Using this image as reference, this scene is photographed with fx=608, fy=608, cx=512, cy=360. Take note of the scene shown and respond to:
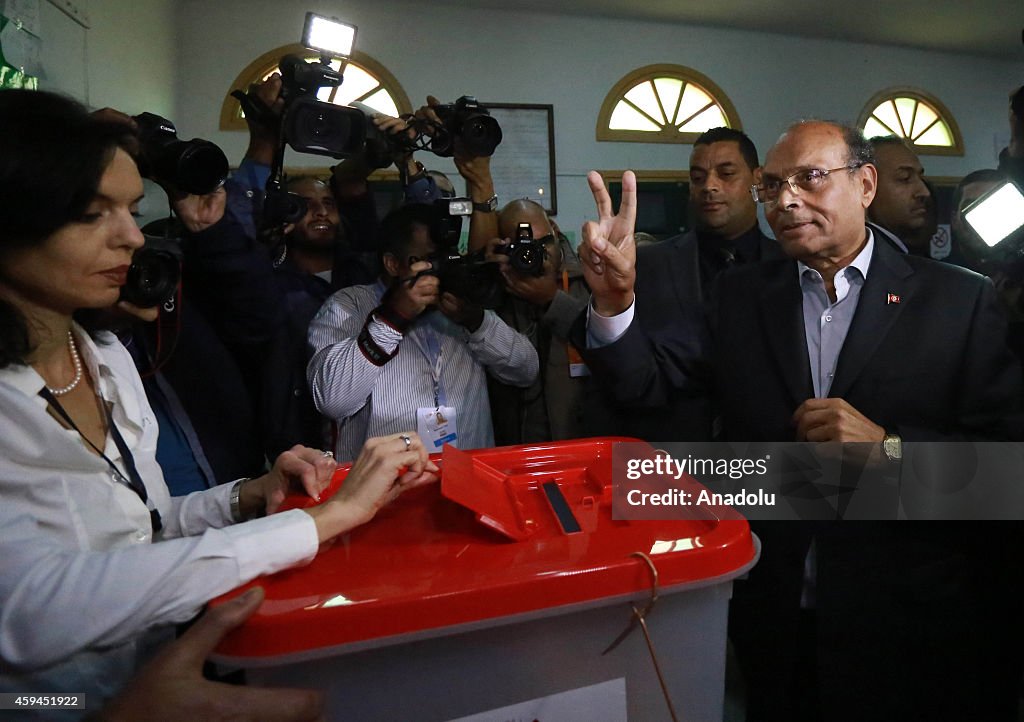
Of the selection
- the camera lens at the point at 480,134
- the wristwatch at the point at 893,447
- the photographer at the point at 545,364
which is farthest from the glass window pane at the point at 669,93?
the wristwatch at the point at 893,447

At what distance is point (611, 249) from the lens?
1.14 meters

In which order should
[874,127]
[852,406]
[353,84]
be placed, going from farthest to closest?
[874,127], [353,84], [852,406]

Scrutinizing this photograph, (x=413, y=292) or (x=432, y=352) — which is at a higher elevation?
(x=413, y=292)

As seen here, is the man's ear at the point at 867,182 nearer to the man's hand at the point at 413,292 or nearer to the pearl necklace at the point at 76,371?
the man's hand at the point at 413,292

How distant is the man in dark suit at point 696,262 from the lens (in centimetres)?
137

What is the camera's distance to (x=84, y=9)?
2113 mm

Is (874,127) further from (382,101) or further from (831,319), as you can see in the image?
(831,319)

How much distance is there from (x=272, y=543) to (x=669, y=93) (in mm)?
4288

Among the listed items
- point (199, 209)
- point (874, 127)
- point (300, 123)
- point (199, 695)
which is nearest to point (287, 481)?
point (199, 695)

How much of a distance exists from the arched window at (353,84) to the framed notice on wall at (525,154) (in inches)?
21.6

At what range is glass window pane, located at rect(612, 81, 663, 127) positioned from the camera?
406cm

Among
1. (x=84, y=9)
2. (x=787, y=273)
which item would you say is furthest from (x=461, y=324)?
(x=84, y=9)

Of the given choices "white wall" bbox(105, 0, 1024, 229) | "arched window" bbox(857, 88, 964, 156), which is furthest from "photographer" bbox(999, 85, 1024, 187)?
"arched window" bbox(857, 88, 964, 156)

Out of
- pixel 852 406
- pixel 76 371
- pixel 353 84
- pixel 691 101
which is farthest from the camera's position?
pixel 691 101
